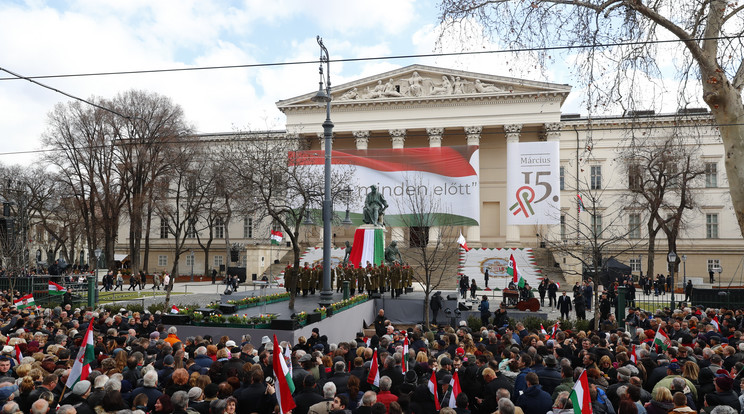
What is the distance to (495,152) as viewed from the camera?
169 feet

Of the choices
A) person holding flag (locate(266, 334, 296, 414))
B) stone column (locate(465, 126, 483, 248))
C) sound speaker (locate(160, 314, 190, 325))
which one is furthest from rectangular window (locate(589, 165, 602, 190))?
person holding flag (locate(266, 334, 296, 414))

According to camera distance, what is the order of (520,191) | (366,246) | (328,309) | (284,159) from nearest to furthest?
(328,309) < (366,246) < (284,159) < (520,191)

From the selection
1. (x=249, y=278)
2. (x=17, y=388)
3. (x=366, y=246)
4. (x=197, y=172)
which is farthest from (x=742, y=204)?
(x=197, y=172)

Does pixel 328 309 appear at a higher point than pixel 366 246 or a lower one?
lower

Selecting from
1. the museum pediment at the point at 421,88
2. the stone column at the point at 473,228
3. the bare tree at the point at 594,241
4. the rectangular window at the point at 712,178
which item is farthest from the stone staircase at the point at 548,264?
the rectangular window at the point at 712,178

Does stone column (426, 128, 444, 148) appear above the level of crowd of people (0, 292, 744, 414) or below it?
above

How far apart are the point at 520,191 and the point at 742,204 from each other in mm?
29470

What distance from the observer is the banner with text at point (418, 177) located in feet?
134

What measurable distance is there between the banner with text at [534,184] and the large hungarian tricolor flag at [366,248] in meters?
17.1

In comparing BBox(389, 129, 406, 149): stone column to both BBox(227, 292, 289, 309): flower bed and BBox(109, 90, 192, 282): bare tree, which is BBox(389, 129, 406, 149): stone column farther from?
BBox(227, 292, 289, 309): flower bed

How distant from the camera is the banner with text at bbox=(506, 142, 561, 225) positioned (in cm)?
3822

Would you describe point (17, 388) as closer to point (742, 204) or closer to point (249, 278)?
point (742, 204)

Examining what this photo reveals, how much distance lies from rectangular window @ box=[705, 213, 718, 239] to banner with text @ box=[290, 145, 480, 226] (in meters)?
22.7

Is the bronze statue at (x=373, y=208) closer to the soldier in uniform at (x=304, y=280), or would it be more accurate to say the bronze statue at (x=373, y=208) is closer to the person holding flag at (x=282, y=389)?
the soldier in uniform at (x=304, y=280)
